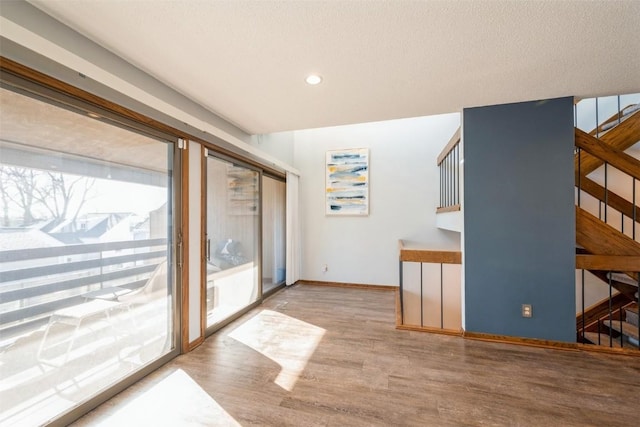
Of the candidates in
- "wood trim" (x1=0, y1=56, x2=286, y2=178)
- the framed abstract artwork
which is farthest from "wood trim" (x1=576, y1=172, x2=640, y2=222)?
"wood trim" (x1=0, y1=56, x2=286, y2=178)

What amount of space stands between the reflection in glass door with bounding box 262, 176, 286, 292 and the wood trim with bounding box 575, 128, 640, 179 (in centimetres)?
366

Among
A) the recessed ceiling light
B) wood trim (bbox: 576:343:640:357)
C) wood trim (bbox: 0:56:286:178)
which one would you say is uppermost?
the recessed ceiling light

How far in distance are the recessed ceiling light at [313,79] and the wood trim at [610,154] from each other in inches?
97.3

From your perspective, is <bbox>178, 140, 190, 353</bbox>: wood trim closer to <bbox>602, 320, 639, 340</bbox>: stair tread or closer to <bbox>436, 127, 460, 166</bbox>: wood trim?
<bbox>436, 127, 460, 166</bbox>: wood trim

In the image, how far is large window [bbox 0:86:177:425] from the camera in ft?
4.40

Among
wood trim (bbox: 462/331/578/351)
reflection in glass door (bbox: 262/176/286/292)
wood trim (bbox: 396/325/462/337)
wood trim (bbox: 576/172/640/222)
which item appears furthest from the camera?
reflection in glass door (bbox: 262/176/286/292)

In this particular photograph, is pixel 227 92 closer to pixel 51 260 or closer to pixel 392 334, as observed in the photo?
pixel 51 260

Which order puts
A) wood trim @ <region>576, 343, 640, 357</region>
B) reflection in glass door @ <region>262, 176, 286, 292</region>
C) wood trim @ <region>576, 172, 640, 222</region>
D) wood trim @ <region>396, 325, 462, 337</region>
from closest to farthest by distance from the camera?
1. wood trim @ <region>576, 343, 640, 357</region>
2. wood trim @ <region>396, 325, 462, 337</region>
3. wood trim @ <region>576, 172, 640, 222</region>
4. reflection in glass door @ <region>262, 176, 286, 292</region>

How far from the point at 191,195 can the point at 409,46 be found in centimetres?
213

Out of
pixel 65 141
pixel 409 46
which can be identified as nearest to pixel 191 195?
pixel 65 141

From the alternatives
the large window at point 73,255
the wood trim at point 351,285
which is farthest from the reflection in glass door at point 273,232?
the large window at point 73,255

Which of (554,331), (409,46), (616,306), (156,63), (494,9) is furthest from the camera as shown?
(616,306)

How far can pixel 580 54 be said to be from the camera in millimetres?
1727

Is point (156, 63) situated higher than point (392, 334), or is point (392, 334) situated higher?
point (156, 63)
